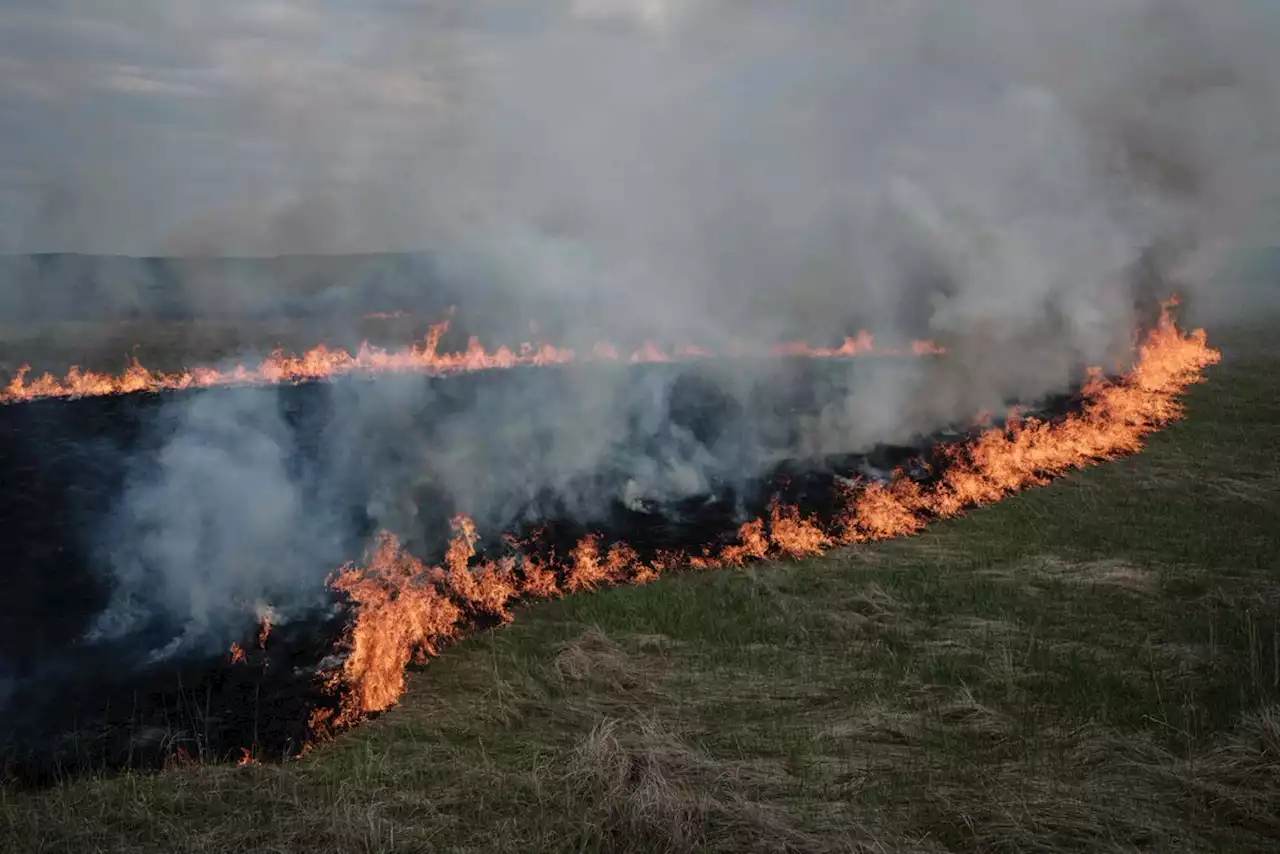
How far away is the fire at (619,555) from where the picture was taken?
35.9ft

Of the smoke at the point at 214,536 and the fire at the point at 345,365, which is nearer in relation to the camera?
the smoke at the point at 214,536

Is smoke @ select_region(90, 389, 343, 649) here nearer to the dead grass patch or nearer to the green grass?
the green grass

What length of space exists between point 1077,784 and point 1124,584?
19.0 feet

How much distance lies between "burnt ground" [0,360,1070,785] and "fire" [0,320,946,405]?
1.94 metres

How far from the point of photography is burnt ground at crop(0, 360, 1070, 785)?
9.17 m

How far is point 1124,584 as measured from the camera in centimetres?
1213

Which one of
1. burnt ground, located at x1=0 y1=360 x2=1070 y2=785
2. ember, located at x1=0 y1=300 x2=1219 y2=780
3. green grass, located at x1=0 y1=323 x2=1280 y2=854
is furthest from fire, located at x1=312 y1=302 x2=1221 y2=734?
green grass, located at x1=0 y1=323 x2=1280 y2=854

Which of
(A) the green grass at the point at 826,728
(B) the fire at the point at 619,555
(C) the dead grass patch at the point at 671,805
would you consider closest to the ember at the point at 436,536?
(B) the fire at the point at 619,555

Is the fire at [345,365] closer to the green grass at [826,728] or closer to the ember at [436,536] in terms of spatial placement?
the ember at [436,536]

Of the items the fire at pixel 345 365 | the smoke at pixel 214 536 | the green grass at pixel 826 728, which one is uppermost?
the fire at pixel 345 365

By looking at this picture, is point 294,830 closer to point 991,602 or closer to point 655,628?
point 655,628

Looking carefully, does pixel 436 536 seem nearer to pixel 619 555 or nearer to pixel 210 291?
pixel 619 555

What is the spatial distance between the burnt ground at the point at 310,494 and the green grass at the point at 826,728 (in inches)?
56.4

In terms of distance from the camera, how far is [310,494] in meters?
15.5
